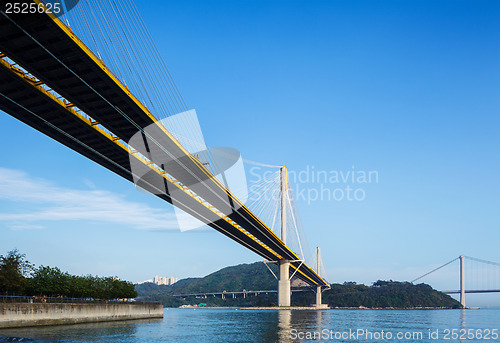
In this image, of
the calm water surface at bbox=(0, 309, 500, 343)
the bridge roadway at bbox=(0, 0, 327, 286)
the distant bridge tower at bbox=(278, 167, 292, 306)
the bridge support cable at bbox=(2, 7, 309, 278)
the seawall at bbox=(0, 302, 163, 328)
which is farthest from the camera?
the distant bridge tower at bbox=(278, 167, 292, 306)

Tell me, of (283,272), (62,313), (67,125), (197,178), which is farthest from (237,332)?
(283,272)

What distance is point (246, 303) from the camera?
632 feet

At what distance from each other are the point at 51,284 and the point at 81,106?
28.0 m

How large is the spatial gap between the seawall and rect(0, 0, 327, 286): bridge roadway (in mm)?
13744

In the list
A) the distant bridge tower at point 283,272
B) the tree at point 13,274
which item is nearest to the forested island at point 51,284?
the tree at point 13,274

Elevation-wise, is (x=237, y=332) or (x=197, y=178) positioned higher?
(x=197, y=178)

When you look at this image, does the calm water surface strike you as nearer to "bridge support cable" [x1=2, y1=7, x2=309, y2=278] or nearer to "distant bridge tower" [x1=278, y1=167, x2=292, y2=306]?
"bridge support cable" [x1=2, y1=7, x2=309, y2=278]

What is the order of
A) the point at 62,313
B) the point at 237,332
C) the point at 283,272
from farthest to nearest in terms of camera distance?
the point at 283,272 < the point at 62,313 < the point at 237,332

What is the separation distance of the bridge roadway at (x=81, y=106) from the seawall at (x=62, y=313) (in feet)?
45.1

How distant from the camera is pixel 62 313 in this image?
1572 inches

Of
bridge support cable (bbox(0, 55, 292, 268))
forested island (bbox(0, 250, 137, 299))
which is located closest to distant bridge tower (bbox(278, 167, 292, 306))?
forested island (bbox(0, 250, 137, 299))

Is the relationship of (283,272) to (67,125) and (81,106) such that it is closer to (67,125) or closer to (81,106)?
(67,125)

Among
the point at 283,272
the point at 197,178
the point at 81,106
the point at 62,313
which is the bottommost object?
the point at 283,272

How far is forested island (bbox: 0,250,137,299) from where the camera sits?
4284cm
